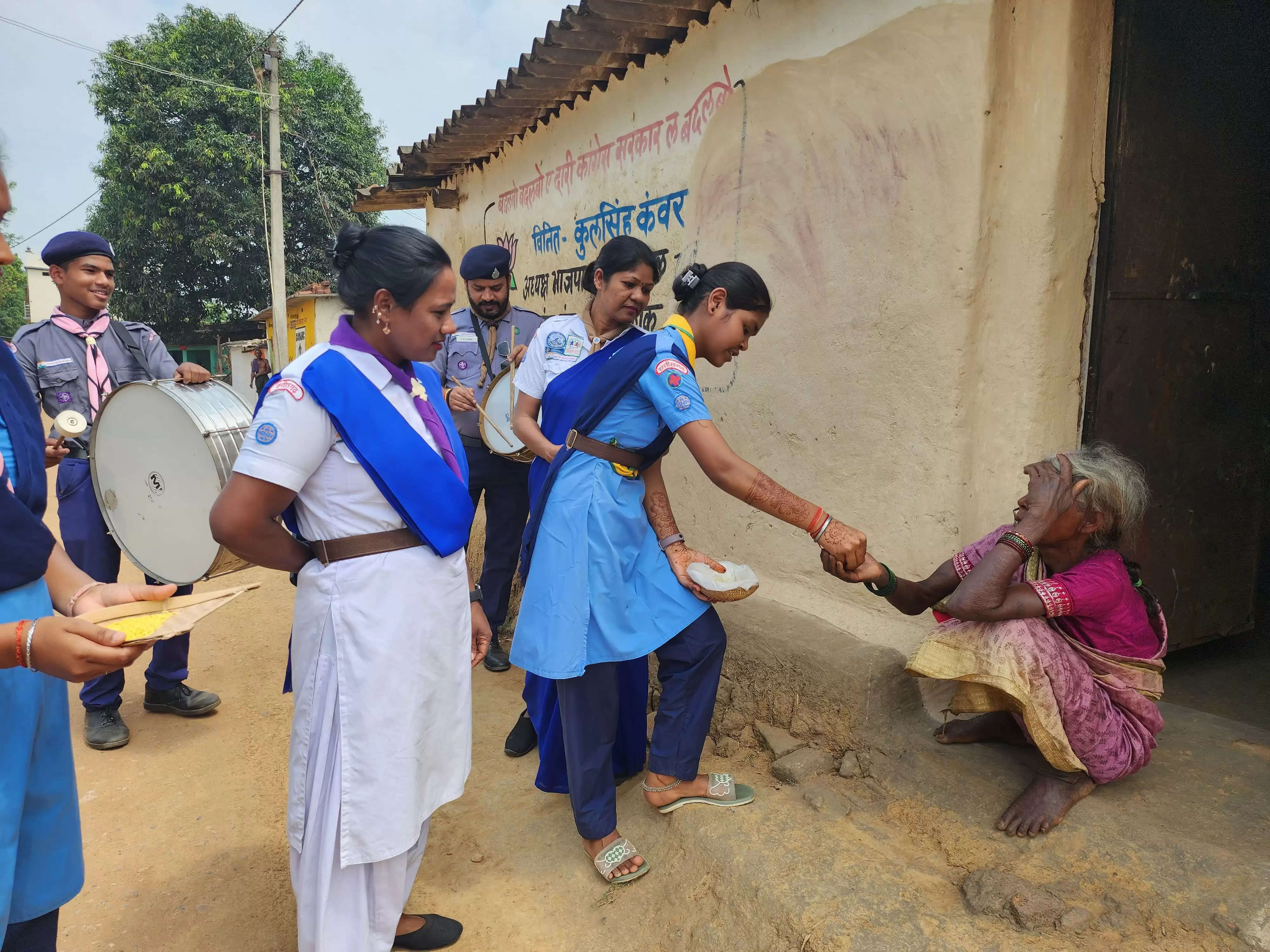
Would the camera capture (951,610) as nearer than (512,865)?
Yes

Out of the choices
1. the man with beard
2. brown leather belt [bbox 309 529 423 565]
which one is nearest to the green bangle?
brown leather belt [bbox 309 529 423 565]

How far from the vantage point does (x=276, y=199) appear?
47.5 ft

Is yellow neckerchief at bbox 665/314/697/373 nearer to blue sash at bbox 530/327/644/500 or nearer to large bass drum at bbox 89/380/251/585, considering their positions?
blue sash at bbox 530/327/644/500

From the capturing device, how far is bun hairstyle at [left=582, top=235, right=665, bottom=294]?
304 cm

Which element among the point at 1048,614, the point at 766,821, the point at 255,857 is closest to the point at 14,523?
the point at 255,857

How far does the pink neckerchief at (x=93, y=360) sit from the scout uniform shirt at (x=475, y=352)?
1452 mm

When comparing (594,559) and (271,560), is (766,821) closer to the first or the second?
(594,559)

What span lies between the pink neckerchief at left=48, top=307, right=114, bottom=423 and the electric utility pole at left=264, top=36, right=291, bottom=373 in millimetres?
11911

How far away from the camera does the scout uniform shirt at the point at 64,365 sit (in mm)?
3334

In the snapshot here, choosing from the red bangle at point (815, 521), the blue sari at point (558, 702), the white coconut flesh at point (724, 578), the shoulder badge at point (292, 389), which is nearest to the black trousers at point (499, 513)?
the blue sari at point (558, 702)

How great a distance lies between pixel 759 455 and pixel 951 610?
1.38 m

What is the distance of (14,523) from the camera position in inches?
55.5

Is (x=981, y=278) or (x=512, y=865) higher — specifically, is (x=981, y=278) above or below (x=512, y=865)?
above

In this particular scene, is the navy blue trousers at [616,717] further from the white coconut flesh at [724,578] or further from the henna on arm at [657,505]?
the henna on arm at [657,505]
